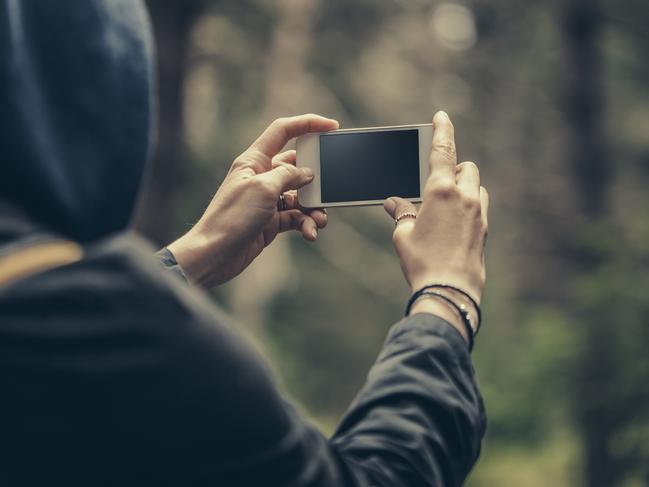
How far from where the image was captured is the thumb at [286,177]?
217cm

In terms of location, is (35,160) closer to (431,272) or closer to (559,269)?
(431,272)

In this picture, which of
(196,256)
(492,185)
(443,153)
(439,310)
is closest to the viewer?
(439,310)

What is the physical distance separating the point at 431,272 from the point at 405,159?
0.68m

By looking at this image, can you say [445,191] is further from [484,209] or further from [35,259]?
[35,259]

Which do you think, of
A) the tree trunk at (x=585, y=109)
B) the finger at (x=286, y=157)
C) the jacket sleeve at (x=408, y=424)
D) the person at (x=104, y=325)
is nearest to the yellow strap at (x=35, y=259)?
the person at (x=104, y=325)

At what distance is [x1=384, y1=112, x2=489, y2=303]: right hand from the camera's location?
165 centimetres

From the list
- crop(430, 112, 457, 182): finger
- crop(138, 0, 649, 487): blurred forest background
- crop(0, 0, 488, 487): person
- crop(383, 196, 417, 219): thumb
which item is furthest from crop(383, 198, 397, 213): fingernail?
crop(138, 0, 649, 487): blurred forest background

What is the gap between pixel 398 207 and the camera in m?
2.04

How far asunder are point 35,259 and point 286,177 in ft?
3.58

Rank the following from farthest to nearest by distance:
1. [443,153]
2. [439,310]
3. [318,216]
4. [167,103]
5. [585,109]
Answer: [585,109], [167,103], [318,216], [443,153], [439,310]

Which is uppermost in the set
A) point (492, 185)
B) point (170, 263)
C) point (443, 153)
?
point (443, 153)

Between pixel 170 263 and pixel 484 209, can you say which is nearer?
pixel 484 209

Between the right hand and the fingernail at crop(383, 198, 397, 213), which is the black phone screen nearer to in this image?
the fingernail at crop(383, 198, 397, 213)

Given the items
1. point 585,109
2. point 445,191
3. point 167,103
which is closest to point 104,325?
point 445,191
